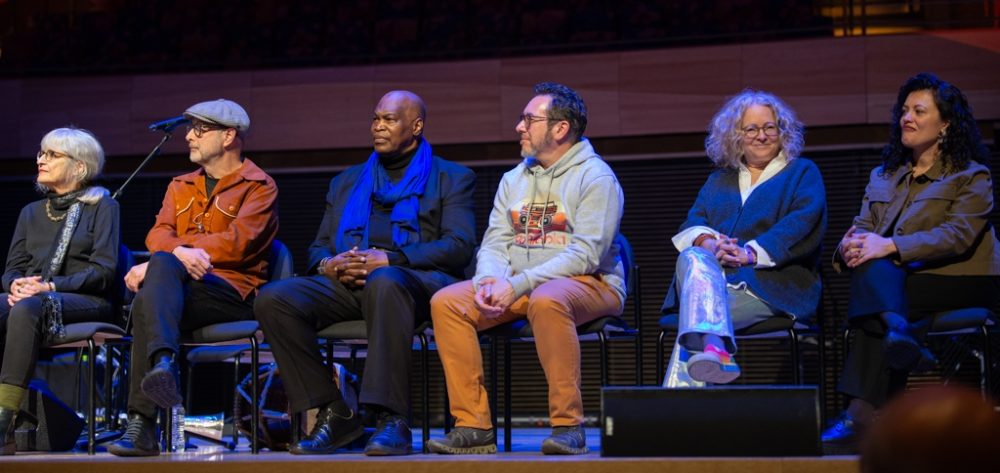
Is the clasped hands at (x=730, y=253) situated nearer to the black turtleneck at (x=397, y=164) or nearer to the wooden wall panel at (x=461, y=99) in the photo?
the black turtleneck at (x=397, y=164)

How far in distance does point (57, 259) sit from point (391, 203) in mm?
1177

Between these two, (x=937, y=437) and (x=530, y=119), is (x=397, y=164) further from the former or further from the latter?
(x=937, y=437)

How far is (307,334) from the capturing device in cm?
338

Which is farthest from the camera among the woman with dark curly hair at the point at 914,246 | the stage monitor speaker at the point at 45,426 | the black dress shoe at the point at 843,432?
the stage monitor speaker at the point at 45,426

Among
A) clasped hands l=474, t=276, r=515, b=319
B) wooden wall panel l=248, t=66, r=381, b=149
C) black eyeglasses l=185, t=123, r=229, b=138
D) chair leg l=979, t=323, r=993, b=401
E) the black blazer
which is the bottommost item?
chair leg l=979, t=323, r=993, b=401

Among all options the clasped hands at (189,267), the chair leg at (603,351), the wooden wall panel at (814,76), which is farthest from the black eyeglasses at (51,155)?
the wooden wall panel at (814,76)

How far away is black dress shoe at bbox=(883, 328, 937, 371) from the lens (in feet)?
10.0

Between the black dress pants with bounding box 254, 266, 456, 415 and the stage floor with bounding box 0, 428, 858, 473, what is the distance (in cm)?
27

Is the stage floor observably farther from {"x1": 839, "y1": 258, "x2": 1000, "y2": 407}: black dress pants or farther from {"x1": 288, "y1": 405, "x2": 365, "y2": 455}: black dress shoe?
{"x1": 839, "y1": 258, "x2": 1000, "y2": 407}: black dress pants

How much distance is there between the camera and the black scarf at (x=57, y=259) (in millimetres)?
3572

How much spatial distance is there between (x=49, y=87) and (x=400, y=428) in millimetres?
4217

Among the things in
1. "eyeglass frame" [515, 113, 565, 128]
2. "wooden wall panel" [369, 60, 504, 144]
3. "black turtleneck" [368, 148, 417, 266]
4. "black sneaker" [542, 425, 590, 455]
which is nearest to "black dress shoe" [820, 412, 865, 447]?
"black sneaker" [542, 425, 590, 455]

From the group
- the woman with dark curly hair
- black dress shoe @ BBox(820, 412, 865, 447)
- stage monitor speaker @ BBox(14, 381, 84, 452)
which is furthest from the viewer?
stage monitor speaker @ BBox(14, 381, 84, 452)

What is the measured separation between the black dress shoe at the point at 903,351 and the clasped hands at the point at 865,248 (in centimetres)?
27
